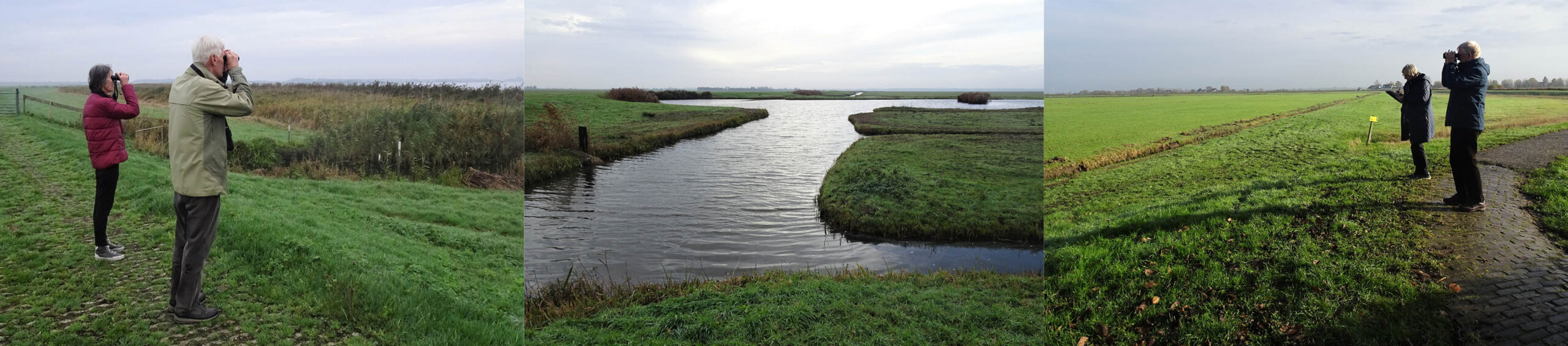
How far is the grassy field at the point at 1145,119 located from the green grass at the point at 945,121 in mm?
5497

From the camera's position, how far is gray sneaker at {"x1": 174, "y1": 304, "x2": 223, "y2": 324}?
4.89 metres

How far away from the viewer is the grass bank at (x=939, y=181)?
10359 millimetres

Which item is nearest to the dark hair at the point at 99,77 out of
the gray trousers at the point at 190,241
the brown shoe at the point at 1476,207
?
the gray trousers at the point at 190,241

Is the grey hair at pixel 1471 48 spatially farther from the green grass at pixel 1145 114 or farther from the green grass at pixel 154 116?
the green grass at pixel 154 116

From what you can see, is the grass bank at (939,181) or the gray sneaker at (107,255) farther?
the grass bank at (939,181)

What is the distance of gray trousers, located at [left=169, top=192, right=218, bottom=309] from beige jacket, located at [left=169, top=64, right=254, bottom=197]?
4.3 inches

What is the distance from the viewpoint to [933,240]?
10.1m

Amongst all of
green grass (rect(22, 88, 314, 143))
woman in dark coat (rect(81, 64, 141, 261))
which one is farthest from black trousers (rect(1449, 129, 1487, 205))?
green grass (rect(22, 88, 314, 143))

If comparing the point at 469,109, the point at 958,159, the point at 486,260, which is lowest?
the point at 486,260

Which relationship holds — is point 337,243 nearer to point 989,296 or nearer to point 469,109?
point 989,296

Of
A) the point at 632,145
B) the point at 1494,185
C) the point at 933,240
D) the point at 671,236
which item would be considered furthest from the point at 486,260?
the point at 1494,185

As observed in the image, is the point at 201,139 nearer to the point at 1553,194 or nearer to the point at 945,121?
the point at 1553,194

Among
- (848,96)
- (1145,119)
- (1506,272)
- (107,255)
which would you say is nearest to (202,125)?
(107,255)

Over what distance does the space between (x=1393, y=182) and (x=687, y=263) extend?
7966 mm
